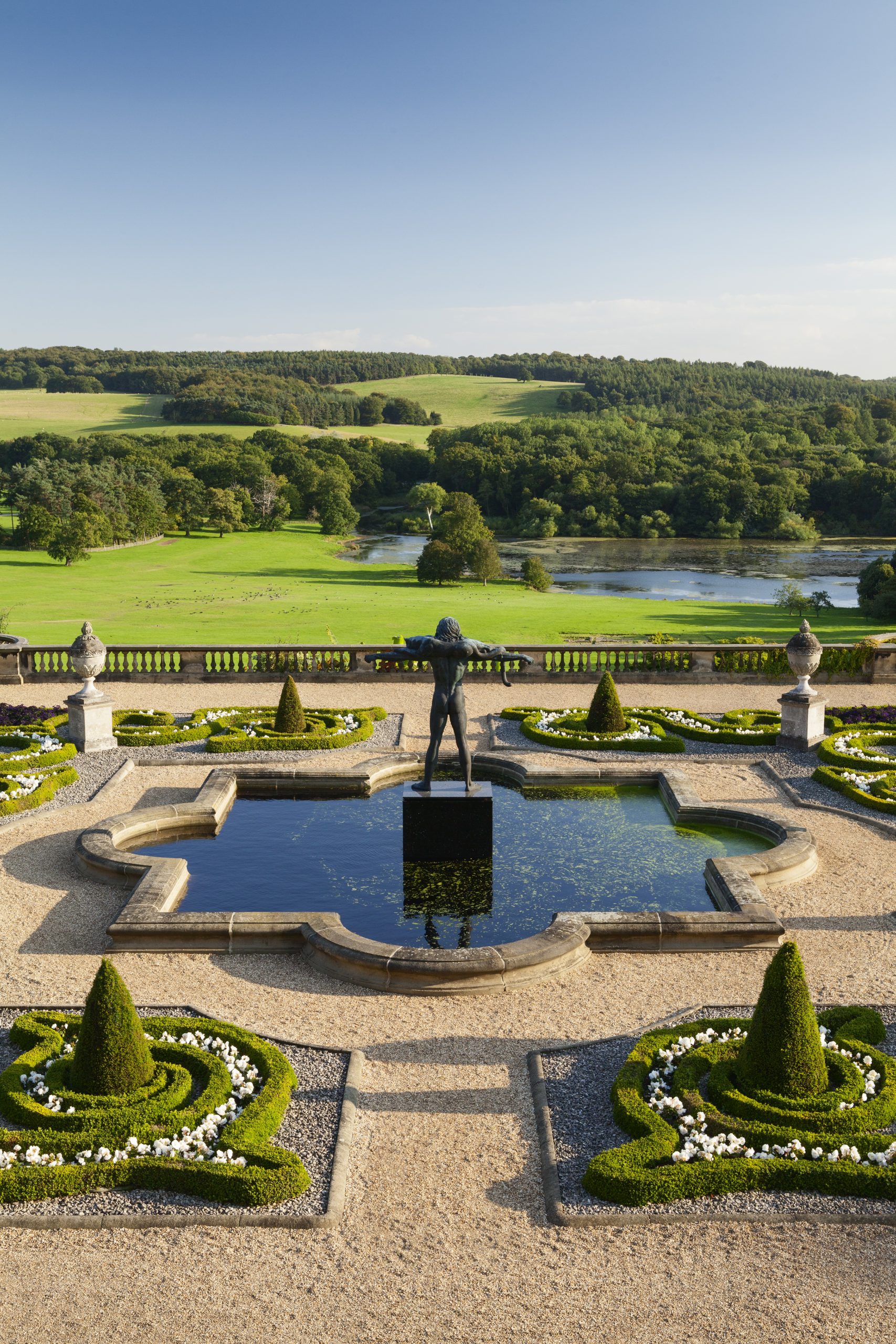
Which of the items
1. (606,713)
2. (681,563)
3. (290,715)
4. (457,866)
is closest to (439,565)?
(681,563)

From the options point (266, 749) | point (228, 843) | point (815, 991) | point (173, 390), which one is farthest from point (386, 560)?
point (173, 390)

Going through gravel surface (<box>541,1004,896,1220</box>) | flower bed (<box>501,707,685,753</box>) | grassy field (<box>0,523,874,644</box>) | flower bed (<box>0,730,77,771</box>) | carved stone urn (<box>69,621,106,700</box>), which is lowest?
grassy field (<box>0,523,874,644</box>)

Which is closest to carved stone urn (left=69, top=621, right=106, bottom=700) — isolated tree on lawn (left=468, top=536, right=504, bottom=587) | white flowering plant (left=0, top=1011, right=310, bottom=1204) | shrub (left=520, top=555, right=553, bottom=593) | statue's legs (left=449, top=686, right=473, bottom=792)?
statue's legs (left=449, top=686, right=473, bottom=792)

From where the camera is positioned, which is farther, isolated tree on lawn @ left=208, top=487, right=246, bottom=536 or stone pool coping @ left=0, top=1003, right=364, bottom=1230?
isolated tree on lawn @ left=208, top=487, right=246, bottom=536

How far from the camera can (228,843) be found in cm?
1942

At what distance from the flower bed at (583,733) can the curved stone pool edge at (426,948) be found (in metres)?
5.75

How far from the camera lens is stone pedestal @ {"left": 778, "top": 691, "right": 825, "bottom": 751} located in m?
25.3

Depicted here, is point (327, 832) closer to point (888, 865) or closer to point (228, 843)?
point (228, 843)

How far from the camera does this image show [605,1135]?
34.4 feet

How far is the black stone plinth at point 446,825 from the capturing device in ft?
59.6

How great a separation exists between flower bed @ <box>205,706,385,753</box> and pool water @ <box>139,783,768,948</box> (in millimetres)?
3231

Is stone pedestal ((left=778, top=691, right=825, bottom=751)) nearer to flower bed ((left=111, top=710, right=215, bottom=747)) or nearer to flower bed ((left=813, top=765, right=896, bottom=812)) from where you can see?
flower bed ((left=813, top=765, right=896, bottom=812))

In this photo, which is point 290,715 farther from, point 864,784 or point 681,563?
point 681,563

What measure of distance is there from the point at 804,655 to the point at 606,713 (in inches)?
191
